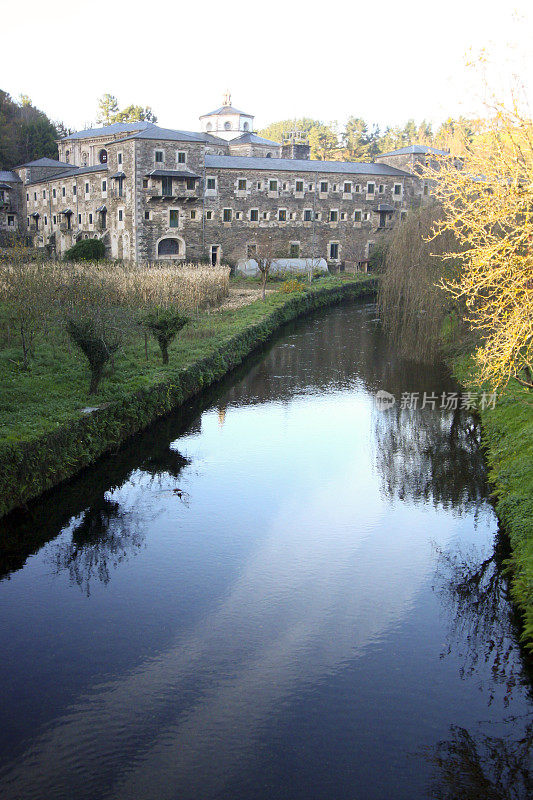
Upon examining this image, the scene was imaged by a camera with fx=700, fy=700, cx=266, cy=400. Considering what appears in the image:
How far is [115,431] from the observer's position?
13.8 m

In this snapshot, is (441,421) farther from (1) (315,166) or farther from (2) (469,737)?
(1) (315,166)

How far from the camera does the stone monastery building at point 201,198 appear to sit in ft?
139

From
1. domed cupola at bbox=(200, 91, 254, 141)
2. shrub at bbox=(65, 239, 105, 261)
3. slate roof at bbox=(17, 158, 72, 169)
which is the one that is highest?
domed cupola at bbox=(200, 91, 254, 141)

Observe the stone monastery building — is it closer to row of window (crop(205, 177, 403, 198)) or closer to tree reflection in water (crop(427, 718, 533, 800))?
row of window (crop(205, 177, 403, 198))

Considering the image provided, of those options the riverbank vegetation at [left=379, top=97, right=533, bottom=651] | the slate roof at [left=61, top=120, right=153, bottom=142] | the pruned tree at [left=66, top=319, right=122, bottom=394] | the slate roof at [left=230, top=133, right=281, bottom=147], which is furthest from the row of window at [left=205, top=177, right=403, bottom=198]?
the pruned tree at [left=66, top=319, right=122, bottom=394]

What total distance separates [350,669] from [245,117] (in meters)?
60.0

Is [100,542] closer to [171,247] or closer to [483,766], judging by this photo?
[483,766]

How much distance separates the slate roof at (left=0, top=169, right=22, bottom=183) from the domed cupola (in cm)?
1683

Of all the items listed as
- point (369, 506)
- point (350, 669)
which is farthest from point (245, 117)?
point (350, 669)

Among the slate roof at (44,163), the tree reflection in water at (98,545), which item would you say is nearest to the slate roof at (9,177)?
the slate roof at (44,163)

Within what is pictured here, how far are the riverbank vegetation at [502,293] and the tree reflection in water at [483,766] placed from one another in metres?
1.67

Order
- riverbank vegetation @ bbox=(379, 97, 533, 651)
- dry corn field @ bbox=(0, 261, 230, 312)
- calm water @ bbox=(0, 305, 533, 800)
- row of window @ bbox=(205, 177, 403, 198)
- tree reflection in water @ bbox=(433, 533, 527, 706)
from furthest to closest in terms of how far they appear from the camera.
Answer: row of window @ bbox=(205, 177, 403, 198) < dry corn field @ bbox=(0, 261, 230, 312) < riverbank vegetation @ bbox=(379, 97, 533, 651) < tree reflection in water @ bbox=(433, 533, 527, 706) < calm water @ bbox=(0, 305, 533, 800)

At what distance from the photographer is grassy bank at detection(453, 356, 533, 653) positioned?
28.8ft

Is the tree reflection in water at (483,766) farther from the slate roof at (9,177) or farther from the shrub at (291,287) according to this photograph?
the slate roof at (9,177)
